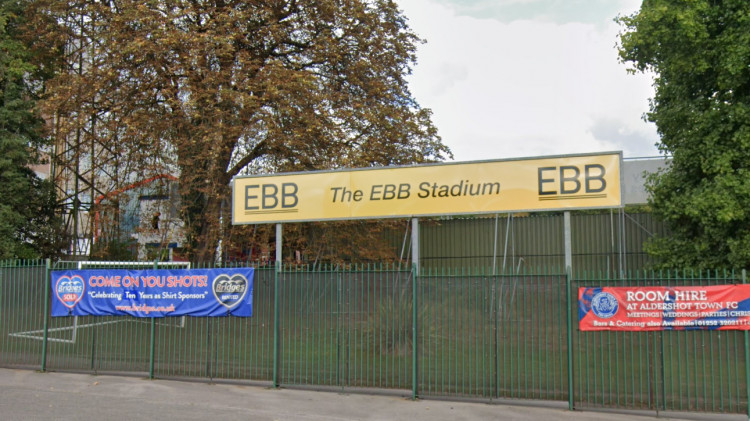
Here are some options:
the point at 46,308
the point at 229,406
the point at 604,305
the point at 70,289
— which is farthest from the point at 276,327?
the point at 604,305

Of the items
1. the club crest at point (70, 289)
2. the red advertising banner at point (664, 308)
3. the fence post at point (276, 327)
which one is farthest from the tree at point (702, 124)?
the club crest at point (70, 289)

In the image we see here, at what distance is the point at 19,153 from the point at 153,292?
13.0 meters

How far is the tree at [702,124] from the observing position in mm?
14094

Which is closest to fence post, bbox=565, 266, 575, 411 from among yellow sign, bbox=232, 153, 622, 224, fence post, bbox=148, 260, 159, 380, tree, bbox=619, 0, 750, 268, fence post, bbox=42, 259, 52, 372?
yellow sign, bbox=232, 153, 622, 224

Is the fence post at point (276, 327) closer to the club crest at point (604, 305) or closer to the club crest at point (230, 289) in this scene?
the club crest at point (230, 289)

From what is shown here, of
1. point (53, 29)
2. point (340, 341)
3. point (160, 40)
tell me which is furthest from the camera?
point (53, 29)

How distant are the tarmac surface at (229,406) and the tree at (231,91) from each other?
858 centimetres

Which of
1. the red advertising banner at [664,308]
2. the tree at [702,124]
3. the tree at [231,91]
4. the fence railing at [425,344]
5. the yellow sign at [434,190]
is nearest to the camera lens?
the red advertising banner at [664,308]

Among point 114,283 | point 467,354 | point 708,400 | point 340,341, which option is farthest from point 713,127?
point 114,283

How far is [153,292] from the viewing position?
37.6ft

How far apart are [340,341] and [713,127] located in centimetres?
1095

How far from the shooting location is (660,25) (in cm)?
1502

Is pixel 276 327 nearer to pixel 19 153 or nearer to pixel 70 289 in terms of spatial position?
pixel 70 289

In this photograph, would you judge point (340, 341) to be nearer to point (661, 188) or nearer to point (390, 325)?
point (390, 325)
